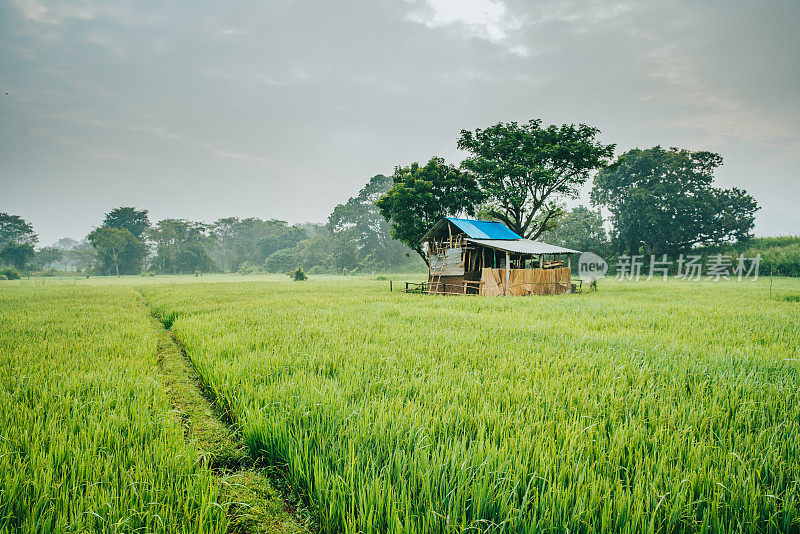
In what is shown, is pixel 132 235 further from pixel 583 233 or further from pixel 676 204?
pixel 676 204

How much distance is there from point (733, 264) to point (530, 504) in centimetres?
4904

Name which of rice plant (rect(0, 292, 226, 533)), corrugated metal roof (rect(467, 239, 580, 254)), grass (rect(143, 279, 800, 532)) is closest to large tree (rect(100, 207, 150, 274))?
corrugated metal roof (rect(467, 239, 580, 254))

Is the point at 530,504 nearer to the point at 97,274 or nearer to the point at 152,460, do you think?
the point at 152,460

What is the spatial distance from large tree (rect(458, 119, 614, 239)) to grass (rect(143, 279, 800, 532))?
Result: 17828 millimetres

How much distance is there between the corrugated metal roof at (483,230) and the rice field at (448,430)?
13.6m

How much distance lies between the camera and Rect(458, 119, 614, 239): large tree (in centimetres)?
2167

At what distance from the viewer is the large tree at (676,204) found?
38.2m

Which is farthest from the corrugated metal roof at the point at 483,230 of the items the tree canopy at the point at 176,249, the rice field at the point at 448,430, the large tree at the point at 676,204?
the tree canopy at the point at 176,249

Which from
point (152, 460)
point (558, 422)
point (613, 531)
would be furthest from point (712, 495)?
point (152, 460)

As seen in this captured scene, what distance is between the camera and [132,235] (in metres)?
65.2

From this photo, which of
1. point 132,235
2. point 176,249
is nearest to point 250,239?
point 176,249

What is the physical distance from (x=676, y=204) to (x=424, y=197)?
35988 mm

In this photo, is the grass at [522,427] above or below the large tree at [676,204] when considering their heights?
below

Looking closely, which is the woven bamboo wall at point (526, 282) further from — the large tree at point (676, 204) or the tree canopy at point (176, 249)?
the tree canopy at point (176, 249)
